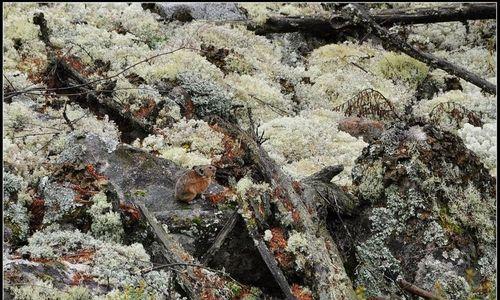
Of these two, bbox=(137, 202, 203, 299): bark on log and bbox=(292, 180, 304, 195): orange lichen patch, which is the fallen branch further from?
bbox=(292, 180, 304, 195): orange lichen patch

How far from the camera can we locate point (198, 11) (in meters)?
12.8

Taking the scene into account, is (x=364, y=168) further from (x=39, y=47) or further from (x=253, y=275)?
(x=39, y=47)

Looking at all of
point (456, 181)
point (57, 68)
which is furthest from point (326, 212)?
point (57, 68)

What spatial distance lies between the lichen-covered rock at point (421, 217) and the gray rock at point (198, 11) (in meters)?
7.47

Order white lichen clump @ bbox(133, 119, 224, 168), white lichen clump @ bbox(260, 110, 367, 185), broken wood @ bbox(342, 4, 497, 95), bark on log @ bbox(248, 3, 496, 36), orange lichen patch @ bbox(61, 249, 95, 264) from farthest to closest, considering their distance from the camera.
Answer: bark on log @ bbox(248, 3, 496, 36) < broken wood @ bbox(342, 4, 497, 95) < white lichen clump @ bbox(260, 110, 367, 185) < white lichen clump @ bbox(133, 119, 224, 168) < orange lichen patch @ bbox(61, 249, 95, 264)

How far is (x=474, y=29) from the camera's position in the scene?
42.9ft

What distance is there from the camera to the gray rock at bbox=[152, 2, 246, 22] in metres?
12.4

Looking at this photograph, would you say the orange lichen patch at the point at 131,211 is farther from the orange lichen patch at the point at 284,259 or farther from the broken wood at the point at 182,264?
the orange lichen patch at the point at 284,259

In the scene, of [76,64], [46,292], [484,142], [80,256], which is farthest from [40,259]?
[484,142]

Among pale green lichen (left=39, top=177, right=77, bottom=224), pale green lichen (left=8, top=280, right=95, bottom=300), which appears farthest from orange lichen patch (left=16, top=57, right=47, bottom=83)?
pale green lichen (left=8, top=280, right=95, bottom=300)

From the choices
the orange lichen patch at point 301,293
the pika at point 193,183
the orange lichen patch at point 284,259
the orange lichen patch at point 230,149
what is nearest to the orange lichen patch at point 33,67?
the orange lichen patch at point 230,149

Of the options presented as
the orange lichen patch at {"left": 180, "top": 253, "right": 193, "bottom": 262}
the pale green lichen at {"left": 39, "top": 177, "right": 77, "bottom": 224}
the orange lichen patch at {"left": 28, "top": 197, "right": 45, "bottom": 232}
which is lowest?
the orange lichen patch at {"left": 28, "top": 197, "right": 45, "bottom": 232}

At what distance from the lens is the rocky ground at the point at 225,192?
14.6ft

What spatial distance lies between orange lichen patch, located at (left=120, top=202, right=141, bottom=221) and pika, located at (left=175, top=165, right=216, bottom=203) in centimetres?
44
